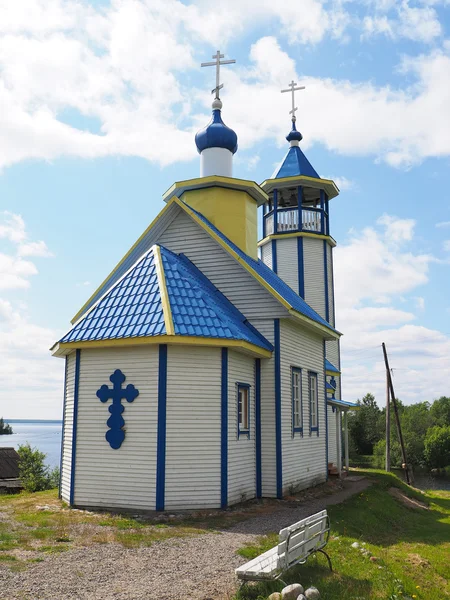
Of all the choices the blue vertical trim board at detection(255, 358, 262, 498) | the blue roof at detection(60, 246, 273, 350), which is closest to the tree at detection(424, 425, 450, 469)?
the blue vertical trim board at detection(255, 358, 262, 498)

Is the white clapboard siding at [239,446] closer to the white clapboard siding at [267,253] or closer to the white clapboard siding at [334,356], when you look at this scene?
the white clapboard siding at [334,356]

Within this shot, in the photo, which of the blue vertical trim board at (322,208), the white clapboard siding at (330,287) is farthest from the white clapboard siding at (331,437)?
the blue vertical trim board at (322,208)

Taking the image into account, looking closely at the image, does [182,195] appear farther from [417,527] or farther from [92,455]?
[417,527]

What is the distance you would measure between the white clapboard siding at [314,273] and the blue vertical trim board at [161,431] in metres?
13.0

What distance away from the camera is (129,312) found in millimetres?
11438

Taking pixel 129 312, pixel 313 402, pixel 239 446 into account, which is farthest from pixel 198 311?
pixel 313 402

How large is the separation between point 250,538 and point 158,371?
354 cm

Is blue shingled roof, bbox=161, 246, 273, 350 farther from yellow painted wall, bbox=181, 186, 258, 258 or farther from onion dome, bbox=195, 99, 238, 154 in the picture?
onion dome, bbox=195, 99, 238, 154

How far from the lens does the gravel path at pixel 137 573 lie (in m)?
5.88

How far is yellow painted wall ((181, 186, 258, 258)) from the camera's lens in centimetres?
1527

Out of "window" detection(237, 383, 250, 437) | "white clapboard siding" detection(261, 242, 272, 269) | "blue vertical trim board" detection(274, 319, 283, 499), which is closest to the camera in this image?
"window" detection(237, 383, 250, 437)

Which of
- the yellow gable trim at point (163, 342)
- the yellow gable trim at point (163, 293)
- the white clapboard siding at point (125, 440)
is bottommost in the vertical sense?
the white clapboard siding at point (125, 440)

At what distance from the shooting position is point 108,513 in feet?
33.7

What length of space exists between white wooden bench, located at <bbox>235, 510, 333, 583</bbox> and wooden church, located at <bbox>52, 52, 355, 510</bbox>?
163 inches
